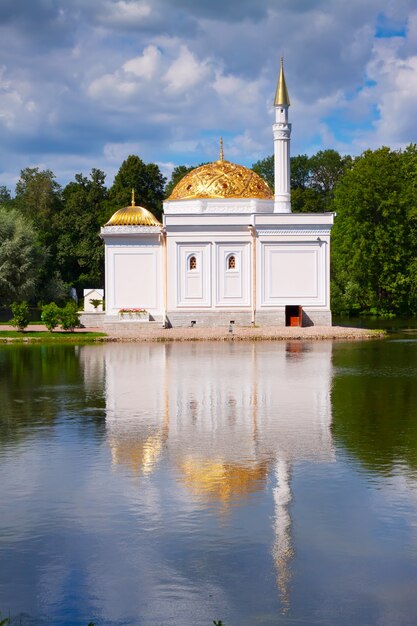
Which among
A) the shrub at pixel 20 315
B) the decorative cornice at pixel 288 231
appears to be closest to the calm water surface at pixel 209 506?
the shrub at pixel 20 315

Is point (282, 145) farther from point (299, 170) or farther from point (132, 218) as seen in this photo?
point (299, 170)

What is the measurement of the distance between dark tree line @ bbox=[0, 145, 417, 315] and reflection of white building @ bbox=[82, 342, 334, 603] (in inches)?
1111

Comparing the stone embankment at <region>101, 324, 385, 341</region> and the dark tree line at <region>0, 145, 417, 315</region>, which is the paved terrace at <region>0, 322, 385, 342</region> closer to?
the stone embankment at <region>101, 324, 385, 341</region>

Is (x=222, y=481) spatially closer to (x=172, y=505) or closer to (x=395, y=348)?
(x=172, y=505)

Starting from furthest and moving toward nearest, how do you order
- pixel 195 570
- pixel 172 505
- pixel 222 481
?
1. pixel 222 481
2. pixel 172 505
3. pixel 195 570

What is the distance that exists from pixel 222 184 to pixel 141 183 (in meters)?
25.9

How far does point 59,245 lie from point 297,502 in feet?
194

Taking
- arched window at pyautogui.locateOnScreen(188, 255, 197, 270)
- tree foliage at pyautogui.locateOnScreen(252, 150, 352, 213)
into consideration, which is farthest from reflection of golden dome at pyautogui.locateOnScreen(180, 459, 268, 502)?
tree foliage at pyautogui.locateOnScreen(252, 150, 352, 213)

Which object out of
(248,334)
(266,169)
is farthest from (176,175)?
(248,334)

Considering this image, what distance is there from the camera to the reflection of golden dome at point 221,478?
10938mm

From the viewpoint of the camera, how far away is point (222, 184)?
157ft

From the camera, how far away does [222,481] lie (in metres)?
11.5

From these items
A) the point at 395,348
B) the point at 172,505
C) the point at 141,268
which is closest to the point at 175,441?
the point at 172,505

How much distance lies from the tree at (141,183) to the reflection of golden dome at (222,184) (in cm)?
2223
